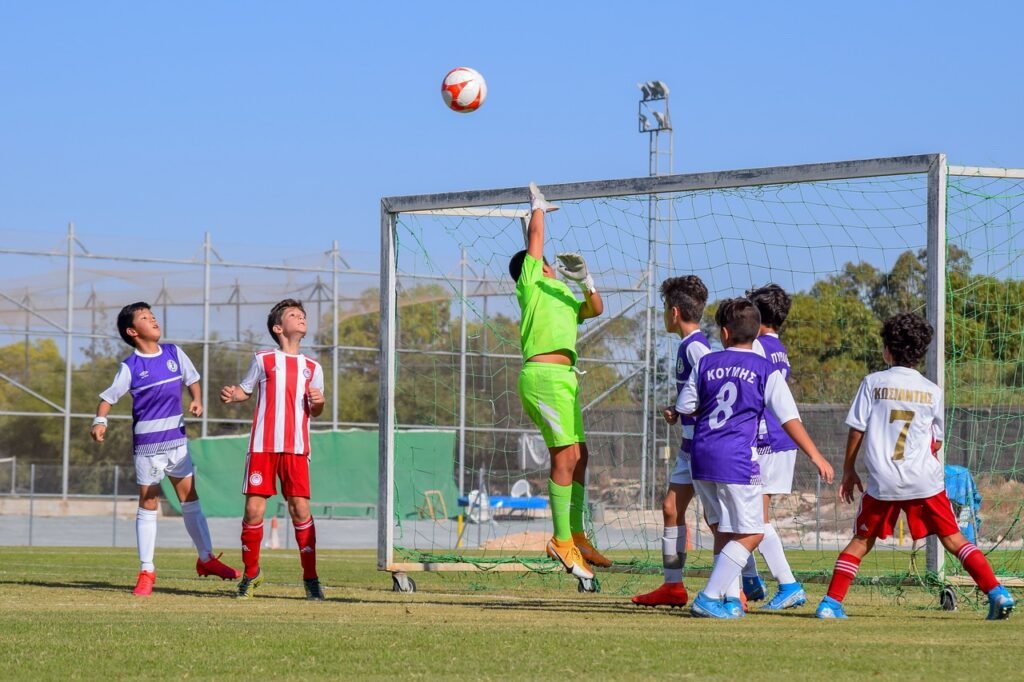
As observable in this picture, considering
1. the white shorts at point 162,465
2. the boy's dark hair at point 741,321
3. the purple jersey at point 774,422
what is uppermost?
the boy's dark hair at point 741,321

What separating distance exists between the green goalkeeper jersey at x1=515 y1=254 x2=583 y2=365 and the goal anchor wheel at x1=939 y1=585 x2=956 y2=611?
8.70 feet

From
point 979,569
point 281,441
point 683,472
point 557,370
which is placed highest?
point 557,370

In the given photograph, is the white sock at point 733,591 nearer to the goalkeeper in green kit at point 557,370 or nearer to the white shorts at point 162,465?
the goalkeeper in green kit at point 557,370

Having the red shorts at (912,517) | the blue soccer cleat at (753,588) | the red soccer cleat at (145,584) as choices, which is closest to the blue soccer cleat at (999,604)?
the red shorts at (912,517)

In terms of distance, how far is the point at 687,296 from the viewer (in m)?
8.33

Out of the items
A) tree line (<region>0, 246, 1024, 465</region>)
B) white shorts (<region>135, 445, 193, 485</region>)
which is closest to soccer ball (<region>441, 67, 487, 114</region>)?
white shorts (<region>135, 445, 193, 485</region>)

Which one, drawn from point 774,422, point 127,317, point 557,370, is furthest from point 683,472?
point 127,317

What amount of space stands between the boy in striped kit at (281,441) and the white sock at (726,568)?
2.81 m

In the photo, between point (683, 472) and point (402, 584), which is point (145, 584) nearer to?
point (402, 584)

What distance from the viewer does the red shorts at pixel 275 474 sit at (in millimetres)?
9016

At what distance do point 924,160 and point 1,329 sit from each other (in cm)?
2838

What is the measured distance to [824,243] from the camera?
11.4 m

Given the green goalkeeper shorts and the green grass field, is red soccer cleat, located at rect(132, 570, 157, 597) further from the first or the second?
the green goalkeeper shorts

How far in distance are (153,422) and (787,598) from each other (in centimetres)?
448
